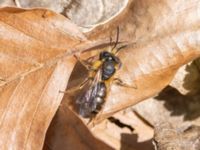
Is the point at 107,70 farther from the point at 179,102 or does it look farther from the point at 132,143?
the point at 179,102

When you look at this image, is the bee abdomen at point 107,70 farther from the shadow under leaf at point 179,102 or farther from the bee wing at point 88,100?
the shadow under leaf at point 179,102

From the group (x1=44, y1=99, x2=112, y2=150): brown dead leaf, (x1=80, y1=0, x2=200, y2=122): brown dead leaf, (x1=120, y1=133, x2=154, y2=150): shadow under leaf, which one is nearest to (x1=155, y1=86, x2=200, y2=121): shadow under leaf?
(x1=120, y1=133, x2=154, y2=150): shadow under leaf

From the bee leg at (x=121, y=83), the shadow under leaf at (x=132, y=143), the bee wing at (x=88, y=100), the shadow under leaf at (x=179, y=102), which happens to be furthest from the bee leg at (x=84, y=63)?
the shadow under leaf at (x=179, y=102)

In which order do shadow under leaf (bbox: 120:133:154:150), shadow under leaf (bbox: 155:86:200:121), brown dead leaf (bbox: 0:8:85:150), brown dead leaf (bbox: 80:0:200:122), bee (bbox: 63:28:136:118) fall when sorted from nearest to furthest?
brown dead leaf (bbox: 0:8:85:150) → brown dead leaf (bbox: 80:0:200:122) → bee (bbox: 63:28:136:118) → shadow under leaf (bbox: 120:133:154:150) → shadow under leaf (bbox: 155:86:200:121)

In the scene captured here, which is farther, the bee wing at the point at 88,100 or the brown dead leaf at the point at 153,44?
the bee wing at the point at 88,100

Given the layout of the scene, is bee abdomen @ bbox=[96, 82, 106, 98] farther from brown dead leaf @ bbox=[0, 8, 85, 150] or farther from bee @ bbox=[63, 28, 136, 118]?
brown dead leaf @ bbox=[0, 8, 85, 150]

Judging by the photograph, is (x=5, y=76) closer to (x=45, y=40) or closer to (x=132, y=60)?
(x=45, y=40)

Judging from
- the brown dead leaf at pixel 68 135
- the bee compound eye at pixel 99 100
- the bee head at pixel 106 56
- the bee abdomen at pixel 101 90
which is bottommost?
the brown dead leaf at pixel 68 135

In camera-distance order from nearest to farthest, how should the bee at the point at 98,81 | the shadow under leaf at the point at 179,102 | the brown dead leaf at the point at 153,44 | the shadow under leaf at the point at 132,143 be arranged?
the brown dead leaf at the point at 153,44, the bee at the point at 98,81, the shadow under leaf at the point at 132,143, the shadow under leaf at the point at 179,102
